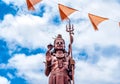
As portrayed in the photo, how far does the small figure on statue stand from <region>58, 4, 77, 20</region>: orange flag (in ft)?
5.43

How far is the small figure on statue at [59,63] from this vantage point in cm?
1268

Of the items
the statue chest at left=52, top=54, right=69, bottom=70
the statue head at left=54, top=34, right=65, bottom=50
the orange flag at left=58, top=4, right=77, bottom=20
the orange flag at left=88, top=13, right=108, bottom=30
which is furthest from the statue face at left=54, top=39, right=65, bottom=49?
the orange flag at left=88, top=13, right=108, bottom=30

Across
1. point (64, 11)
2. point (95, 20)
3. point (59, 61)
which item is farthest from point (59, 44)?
point (95, 20)

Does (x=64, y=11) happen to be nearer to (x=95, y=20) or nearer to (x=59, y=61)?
(x=95, y=20)

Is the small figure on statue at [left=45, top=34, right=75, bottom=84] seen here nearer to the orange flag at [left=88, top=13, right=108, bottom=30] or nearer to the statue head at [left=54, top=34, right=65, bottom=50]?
the statue head at [left=54, top=34, right=65, bottom=50]

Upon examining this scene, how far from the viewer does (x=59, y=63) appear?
13023mm

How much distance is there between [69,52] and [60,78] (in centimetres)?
118

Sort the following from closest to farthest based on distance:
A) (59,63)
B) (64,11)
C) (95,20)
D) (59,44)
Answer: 1. (64,11)
2. (95,20)
3. (59,63)
4. (59,44)

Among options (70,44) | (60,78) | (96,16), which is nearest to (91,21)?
(96,16)

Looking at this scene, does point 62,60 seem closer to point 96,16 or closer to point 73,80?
point 73,80

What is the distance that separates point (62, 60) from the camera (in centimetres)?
1311

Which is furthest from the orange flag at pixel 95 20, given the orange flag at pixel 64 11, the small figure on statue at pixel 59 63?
the small figure on statue at pixel 59 63

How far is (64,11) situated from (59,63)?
6.93 ft

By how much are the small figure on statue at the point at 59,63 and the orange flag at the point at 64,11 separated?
5.43 feet
